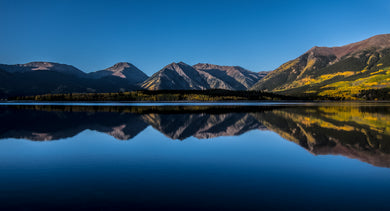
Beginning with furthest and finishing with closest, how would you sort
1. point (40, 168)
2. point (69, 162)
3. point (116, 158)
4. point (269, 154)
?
point (269, 154) < point (116, 158) < point (69, 162) < point (40, 168)

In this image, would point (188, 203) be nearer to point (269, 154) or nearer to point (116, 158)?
point (116, 158)

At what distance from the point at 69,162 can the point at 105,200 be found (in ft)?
35.5

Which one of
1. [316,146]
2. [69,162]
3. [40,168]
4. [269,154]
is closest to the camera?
[40,168]

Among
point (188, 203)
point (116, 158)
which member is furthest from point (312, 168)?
point (116, 158)

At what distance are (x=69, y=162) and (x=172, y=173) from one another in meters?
9.34

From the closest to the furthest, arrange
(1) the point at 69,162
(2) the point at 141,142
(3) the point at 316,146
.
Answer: (1) the point at 69,162 < (3) the point at 316,146 < (2) the point at 141,142

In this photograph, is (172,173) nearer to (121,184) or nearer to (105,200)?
(121,184)

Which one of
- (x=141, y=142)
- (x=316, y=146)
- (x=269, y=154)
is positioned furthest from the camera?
(x=141, y=142)

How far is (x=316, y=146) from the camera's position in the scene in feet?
97.0

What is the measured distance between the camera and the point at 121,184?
15992 mm

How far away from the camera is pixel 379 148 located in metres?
27.8

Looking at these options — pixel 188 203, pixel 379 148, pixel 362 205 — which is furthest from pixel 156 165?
pixel 379 148

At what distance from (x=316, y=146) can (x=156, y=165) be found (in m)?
17.9

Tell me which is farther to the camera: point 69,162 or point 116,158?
point 116,158
